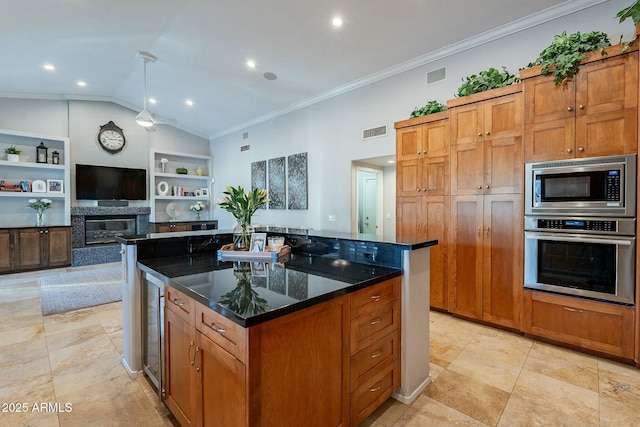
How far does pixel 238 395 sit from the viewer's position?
122 centimetres

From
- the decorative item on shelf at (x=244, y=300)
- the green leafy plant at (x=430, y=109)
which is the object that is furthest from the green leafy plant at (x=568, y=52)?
the decorative item on shelf at (x=244, y=300)

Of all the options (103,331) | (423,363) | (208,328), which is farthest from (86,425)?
(423,363)

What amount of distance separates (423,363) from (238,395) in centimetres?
155

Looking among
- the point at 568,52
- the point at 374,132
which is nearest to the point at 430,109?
the point at 374,132

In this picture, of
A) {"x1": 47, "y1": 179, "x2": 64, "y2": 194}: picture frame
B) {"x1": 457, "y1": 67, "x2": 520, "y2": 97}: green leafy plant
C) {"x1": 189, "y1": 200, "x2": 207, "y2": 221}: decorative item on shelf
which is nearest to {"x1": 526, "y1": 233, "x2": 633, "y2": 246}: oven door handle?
{"x1": 457, "y1": 67, "x2": 520, "y2": 97}: green leafy plant

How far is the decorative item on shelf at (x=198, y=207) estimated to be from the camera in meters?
8.61

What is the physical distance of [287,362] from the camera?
1.31 m

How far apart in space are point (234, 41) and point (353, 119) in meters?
2.27

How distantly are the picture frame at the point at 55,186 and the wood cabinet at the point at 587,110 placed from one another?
8760mm

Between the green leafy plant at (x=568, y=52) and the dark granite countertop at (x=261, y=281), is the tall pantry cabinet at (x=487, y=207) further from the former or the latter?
the dark granite countertop at (x=261, y=281)

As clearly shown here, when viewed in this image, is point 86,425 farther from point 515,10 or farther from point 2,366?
point 515,10

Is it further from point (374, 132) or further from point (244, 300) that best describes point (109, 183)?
point (244, 300)

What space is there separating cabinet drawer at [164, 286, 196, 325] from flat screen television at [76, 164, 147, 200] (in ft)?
22.5

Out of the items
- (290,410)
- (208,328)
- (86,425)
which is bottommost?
(86,425)
